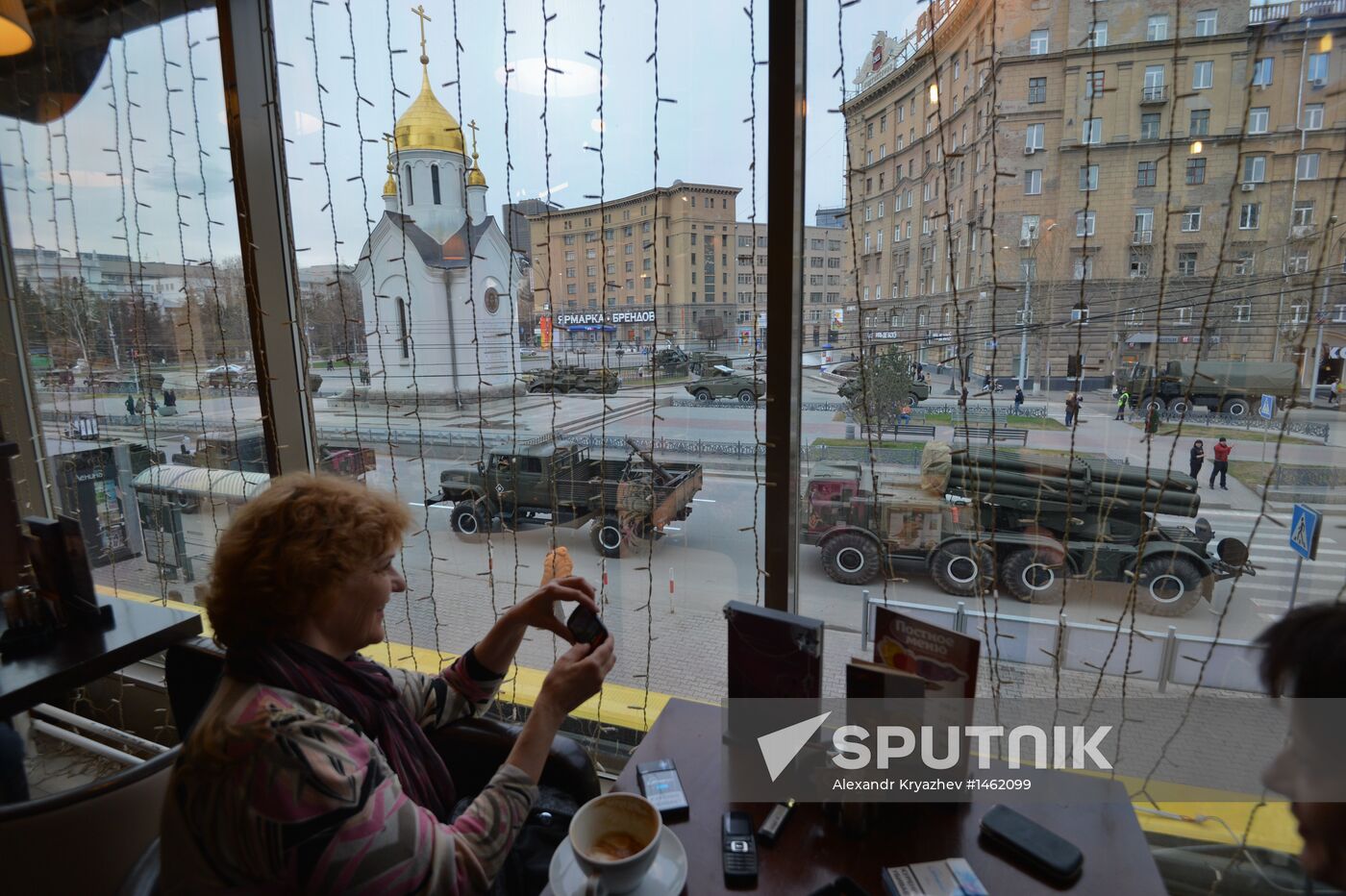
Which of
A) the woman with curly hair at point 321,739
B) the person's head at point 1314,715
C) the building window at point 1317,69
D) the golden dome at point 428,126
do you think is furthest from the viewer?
the golden dome at point 428,126

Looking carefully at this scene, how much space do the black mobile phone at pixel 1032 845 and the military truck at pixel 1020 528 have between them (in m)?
0.56

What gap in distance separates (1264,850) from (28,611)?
9.95 ft

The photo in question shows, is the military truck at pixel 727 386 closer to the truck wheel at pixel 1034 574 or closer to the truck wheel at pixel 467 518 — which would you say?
the truck wheel at pixel 1034 574

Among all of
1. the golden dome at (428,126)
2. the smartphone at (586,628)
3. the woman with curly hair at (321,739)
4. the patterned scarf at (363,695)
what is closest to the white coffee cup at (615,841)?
the woman with curly hair at (321,739)

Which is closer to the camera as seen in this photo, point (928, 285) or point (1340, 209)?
point (1340, 209)

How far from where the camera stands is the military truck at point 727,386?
5.04 ft

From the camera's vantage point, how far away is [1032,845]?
888 mm

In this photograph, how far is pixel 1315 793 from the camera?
61 cm

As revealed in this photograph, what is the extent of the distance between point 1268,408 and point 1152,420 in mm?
168

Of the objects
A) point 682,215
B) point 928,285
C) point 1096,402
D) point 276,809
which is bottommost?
point 276,809

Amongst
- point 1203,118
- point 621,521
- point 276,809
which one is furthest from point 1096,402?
point 276,809

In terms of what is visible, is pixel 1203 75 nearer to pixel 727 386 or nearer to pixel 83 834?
pixel 727 386

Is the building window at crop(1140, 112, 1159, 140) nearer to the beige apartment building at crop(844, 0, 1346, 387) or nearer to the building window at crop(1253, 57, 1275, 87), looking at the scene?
the beige apartment building at crop(844, 0, 1346, 387)

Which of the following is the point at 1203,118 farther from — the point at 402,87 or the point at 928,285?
the point at 402,87
